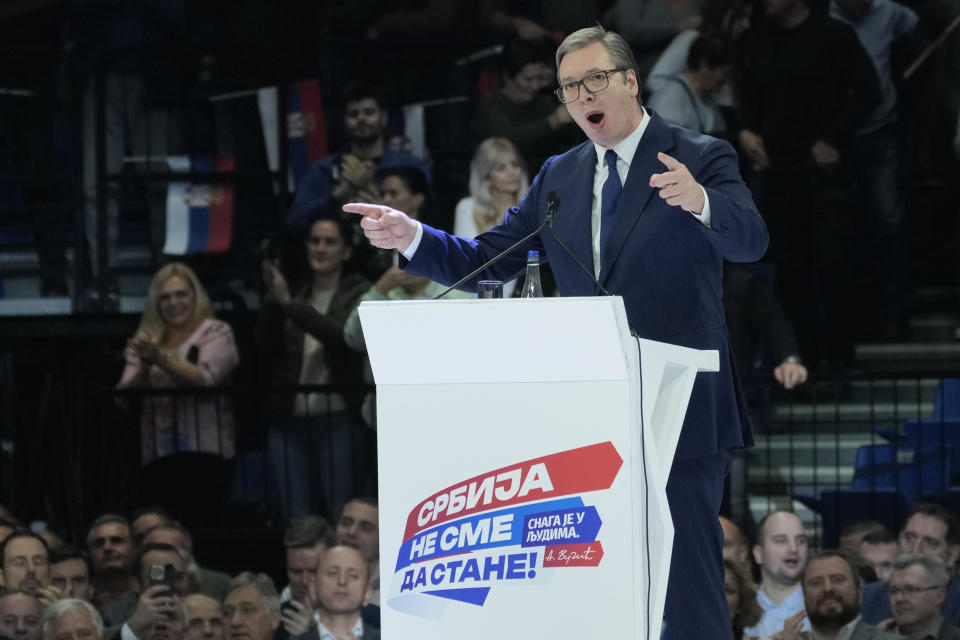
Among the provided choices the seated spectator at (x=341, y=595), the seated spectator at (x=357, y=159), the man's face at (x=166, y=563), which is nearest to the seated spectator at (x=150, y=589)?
the man's face at (x=166, y=563)

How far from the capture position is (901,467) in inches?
269

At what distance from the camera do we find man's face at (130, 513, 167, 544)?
6648 mm

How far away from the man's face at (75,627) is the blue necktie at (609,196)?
121 inches

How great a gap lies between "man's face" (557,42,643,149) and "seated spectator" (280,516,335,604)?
320cm

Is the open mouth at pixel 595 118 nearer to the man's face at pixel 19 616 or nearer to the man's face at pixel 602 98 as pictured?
the man's face at pixel 602 98

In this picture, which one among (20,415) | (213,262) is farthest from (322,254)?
(20,415)

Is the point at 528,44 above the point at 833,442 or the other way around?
above

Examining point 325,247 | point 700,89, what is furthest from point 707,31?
point 325,247

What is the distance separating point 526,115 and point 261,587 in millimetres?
2609

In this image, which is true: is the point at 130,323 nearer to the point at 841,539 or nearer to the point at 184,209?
the point at 184,209

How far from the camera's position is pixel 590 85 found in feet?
11.1

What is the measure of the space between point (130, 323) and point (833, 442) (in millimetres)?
3493

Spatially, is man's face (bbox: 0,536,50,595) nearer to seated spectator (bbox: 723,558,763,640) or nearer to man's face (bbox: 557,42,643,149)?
seated spectator (bbox: 723,558,763,640)

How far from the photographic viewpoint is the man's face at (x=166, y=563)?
625 cm
